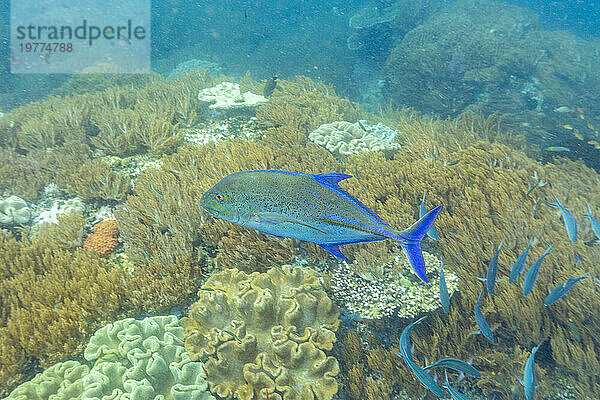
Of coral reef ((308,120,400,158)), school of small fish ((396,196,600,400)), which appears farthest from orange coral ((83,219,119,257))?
coral reef ((308,120,400,158))

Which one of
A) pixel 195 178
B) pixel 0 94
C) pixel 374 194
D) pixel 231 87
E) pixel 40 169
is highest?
pixel 231 87

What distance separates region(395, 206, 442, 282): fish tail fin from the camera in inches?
68.7

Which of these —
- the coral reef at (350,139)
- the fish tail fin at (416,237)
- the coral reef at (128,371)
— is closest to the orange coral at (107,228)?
the coral reef at (128,371)

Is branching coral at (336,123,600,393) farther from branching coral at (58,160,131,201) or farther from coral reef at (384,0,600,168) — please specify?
coral reef at (384,0,600,168)

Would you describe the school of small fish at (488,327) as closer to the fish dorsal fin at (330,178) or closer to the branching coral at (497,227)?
the branching coral at (497,227)

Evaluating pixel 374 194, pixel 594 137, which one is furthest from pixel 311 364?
pixel 594 137

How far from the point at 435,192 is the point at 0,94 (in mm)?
25677

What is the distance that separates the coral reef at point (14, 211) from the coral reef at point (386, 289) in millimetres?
5538

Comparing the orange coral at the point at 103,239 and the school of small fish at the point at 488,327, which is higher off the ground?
the school of small fish at the point at 488,327

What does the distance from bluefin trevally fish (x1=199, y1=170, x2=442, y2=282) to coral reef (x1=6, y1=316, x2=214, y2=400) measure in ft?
6.23

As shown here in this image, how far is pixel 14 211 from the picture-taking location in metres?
5.26

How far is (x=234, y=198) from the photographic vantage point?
6.69 ft

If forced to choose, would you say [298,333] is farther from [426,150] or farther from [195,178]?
[426,150]

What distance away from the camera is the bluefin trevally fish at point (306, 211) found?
1.83m
